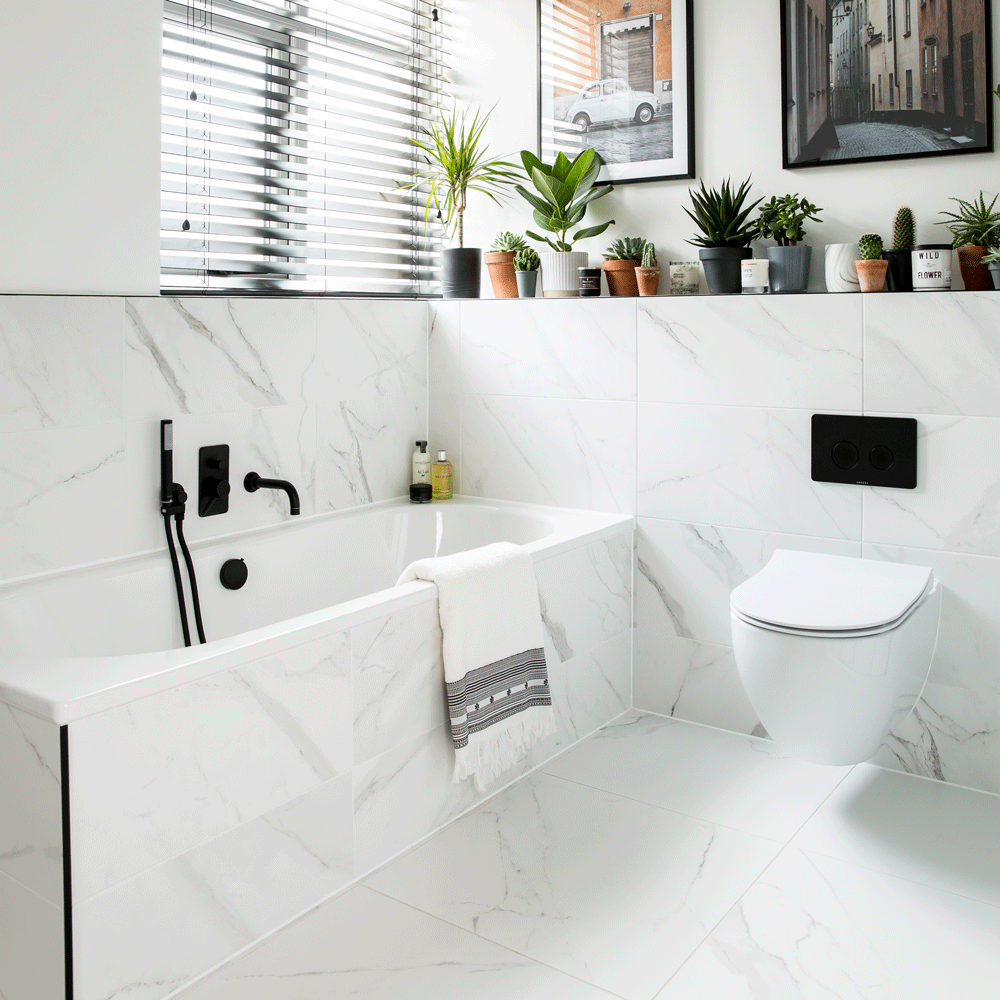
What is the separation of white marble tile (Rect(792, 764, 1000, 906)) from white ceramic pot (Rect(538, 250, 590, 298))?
1.47 m

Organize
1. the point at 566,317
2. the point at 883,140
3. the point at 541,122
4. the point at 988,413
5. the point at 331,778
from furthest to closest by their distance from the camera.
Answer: the point at 541,122
the point at 566,317
the point at 883,140
the point at 988,413
the point at 331,778

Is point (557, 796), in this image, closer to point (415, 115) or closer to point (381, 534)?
point (381, 534)

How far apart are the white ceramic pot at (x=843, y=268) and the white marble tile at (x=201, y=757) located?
1.45m

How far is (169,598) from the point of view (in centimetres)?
228

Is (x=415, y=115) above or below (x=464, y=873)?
above

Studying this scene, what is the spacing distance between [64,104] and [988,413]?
193 cm

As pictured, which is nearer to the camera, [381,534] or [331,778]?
[331,778]

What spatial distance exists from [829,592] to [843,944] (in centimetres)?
69

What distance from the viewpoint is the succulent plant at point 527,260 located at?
9.69ft

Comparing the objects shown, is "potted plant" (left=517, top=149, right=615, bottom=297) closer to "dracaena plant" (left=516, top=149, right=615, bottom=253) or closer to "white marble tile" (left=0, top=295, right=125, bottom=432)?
"dracaena plant" (left=516, top=149, right=615, bottom=253)

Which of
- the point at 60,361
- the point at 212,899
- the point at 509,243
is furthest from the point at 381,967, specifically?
the point at 509,243

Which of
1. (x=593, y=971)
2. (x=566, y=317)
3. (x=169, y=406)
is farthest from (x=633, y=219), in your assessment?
(x=593, y=971)

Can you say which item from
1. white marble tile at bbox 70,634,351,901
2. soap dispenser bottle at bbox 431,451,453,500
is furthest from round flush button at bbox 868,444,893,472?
white marble tile at bbox 70,634,351,901

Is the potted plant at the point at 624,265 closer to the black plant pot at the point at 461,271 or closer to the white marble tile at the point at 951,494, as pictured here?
the black plant pot at the point at 461,271
